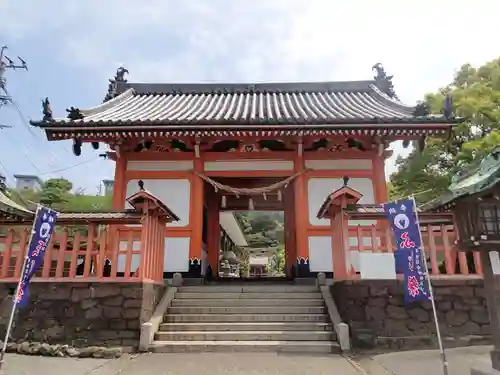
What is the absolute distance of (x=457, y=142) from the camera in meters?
12.4

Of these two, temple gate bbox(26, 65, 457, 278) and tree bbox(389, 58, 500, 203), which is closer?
temple gate bbox(26, 65, 457, 278)

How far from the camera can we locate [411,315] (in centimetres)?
683

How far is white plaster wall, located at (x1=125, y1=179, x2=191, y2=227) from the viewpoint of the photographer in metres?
10.9

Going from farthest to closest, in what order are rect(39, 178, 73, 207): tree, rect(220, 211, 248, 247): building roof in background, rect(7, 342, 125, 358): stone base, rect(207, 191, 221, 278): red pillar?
1. rect(39, 178, 73, 207): tree
2. rect(220, 211, 248, 247): building roof in background
3. rect(207, 191, 221, 278): red pillar
4. rect(7, 342, 125, 358): stone base

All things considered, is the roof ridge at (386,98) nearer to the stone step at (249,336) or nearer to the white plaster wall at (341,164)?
the white plaster wall at (341,164)

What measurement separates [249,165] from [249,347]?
5.91 meters

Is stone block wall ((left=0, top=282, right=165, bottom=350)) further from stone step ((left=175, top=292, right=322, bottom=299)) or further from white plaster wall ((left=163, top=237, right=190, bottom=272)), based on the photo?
white plaster wall ((left=163, top=237, right=190, bottom=272))

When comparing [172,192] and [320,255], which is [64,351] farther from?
[320,255]

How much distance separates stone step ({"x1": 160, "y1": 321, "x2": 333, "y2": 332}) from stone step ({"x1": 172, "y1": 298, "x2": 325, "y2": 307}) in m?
0.77

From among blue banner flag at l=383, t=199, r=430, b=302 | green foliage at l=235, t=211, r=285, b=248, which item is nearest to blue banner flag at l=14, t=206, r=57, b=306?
blue banner flag at l=383, t=199, r=430, b=302

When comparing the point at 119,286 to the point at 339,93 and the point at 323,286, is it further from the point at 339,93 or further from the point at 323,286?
the point at 339,93

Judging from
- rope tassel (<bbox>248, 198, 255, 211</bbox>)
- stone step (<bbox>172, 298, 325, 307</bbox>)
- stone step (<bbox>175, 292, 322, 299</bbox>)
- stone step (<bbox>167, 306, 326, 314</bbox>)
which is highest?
rope tassel (<bbox>248, 198, 255, 211</bbox>)

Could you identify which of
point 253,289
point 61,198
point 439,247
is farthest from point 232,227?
point 439,247

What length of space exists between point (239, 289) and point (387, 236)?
134 inches
